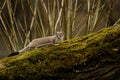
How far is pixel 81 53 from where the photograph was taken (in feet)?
4.45

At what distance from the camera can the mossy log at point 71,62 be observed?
1.33 m

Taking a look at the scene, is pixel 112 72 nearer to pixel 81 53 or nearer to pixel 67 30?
pixel 81 53

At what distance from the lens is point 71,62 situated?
1.34 m

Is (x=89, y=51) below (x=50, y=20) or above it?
above

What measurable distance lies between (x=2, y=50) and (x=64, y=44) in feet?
9.11

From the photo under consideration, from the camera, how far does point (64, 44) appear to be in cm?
144

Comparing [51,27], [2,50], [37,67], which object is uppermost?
[37,67]

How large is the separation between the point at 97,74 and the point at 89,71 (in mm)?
44

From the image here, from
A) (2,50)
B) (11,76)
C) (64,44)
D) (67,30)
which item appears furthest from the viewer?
(2,50)

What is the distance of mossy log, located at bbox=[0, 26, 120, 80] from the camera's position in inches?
52.2

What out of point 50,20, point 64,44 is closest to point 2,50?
point 50,20

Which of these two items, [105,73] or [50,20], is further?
[50,20]

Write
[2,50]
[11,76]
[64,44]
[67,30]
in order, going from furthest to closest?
[2,50] → [67,30] → [64,44] → [11,76]

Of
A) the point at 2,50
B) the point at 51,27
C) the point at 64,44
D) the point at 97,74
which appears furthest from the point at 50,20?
the point at 2,50
